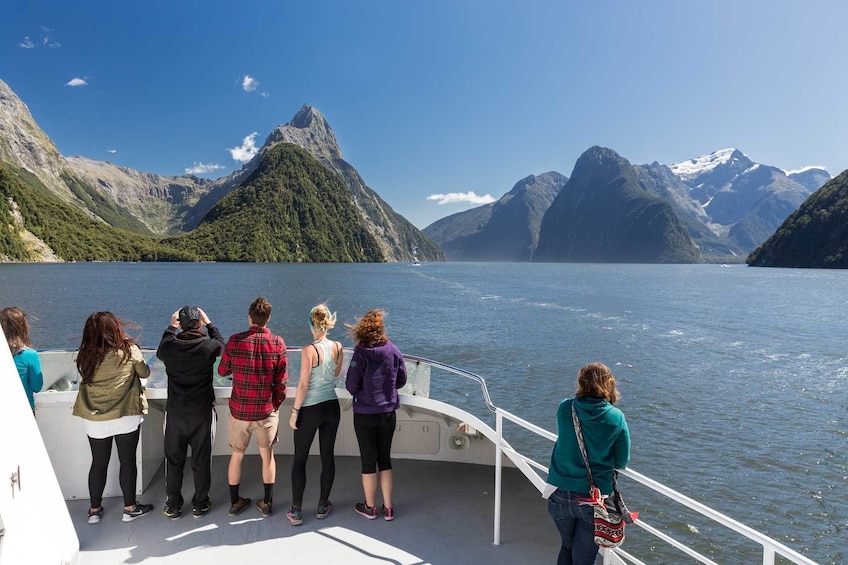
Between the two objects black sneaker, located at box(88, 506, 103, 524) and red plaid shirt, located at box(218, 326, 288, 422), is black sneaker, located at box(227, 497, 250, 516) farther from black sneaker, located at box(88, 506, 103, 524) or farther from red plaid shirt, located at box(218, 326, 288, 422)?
black sneaker, located at box(88, 506, 103, 524)

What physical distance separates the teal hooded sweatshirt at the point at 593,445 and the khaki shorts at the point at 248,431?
2497mm

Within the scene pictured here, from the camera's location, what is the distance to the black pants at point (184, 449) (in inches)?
164

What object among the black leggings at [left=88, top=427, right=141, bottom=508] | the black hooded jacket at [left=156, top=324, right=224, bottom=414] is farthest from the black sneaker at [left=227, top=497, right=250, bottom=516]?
the black hooded jacket at [left=156, top=324, right=224, bottom=414]

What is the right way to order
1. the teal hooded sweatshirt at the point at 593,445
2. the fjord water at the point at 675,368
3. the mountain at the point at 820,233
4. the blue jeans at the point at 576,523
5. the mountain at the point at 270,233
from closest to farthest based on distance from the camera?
the teal hooded sweatshirt at the point at 593,445, the blue jeans at the point at 576,523, the fjord water at the point at 675,368, the mountain at the point at 820,233, the mountain at the point at 270,233

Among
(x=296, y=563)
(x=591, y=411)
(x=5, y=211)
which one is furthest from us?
(x=5, y=211)

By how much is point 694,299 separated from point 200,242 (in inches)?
6353

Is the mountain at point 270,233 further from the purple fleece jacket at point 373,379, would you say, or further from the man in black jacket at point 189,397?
the purple fleece jacket at point 373,379

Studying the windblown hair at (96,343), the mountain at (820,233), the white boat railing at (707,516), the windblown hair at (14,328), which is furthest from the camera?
the mountain at (820,233)

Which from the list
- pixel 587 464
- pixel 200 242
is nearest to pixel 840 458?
pixel 587 464

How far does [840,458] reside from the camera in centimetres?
1248

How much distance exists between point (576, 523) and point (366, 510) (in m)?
2.18

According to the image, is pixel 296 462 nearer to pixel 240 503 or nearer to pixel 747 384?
pixel 240 503

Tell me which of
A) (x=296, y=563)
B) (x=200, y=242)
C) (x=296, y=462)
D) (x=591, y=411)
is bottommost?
(x=296, y=563)

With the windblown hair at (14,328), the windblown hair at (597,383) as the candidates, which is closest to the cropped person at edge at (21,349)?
the windblown hair at (14,328)
